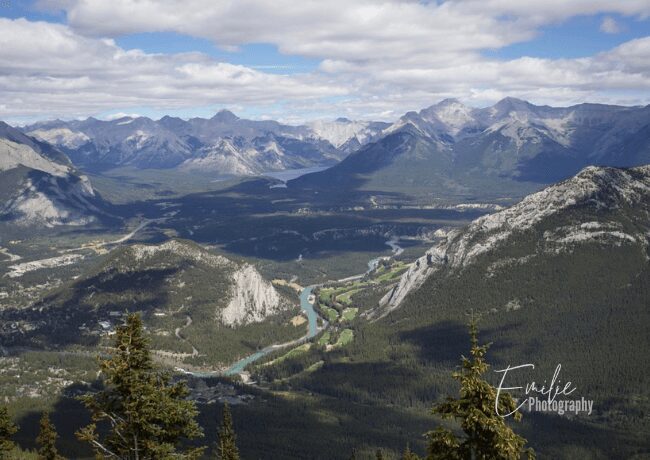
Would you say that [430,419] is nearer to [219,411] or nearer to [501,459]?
[219,411]

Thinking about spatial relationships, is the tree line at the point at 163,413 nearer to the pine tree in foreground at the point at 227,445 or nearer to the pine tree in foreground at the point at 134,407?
the pine tree in foreground at the point at 134,407

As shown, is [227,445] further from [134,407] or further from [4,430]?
[134,407]

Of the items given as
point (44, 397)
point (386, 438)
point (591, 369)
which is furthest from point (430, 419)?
point (44, 397)

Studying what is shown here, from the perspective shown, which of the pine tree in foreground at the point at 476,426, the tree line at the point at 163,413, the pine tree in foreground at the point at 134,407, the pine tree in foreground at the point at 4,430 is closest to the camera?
the pine tree in foreground at the point at 476,426
